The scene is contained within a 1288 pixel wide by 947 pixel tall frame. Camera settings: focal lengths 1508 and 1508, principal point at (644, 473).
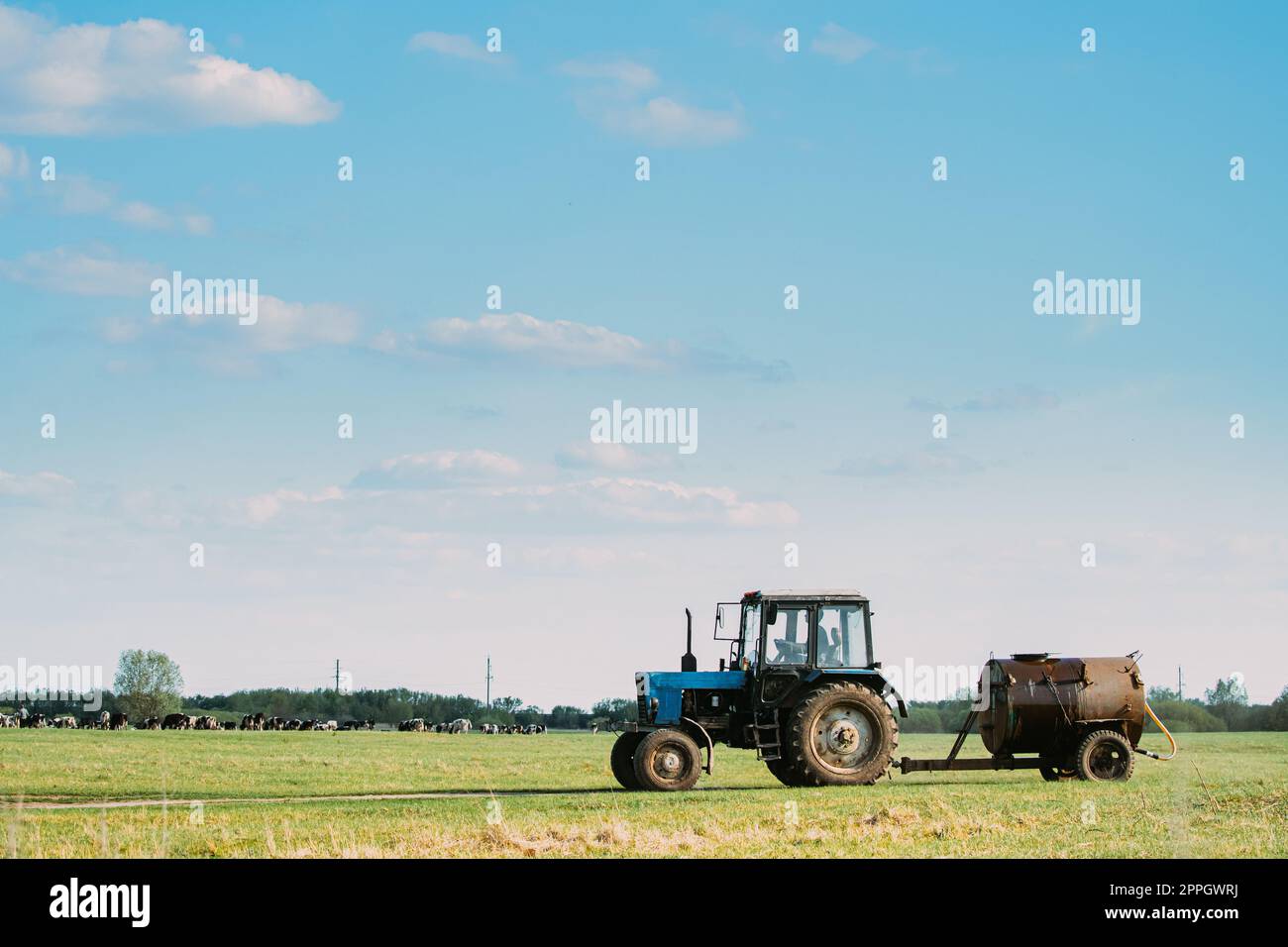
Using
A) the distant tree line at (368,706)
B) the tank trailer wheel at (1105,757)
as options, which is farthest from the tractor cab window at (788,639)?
the distant tree line at (368,706)

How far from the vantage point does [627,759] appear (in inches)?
1051

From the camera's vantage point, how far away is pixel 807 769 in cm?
2592

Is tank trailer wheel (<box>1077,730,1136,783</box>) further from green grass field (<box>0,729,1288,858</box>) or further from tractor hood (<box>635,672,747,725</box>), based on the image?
tractor hood (<box>635,672,747,725</box>)

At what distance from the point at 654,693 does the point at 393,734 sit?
5533cm

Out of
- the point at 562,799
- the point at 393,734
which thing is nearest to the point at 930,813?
the point at 562,799

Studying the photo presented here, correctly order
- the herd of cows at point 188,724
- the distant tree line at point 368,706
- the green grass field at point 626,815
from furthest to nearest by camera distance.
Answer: the distant tree line at point 368,706
the herd of cows at point 188,724
the green grass field at point 626,815

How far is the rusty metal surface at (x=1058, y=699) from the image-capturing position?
93.8 feet

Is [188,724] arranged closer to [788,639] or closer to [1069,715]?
[788,639]

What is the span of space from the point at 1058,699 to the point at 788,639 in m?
5.86

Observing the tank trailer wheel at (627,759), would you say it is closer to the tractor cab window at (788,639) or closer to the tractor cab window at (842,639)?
the tractor cab window at (788,639)

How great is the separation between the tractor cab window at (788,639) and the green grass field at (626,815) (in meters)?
2.27

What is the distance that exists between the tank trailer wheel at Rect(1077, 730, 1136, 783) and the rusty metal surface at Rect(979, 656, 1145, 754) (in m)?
0.38

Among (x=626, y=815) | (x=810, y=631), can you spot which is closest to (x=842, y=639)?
(x=810, y=631)
